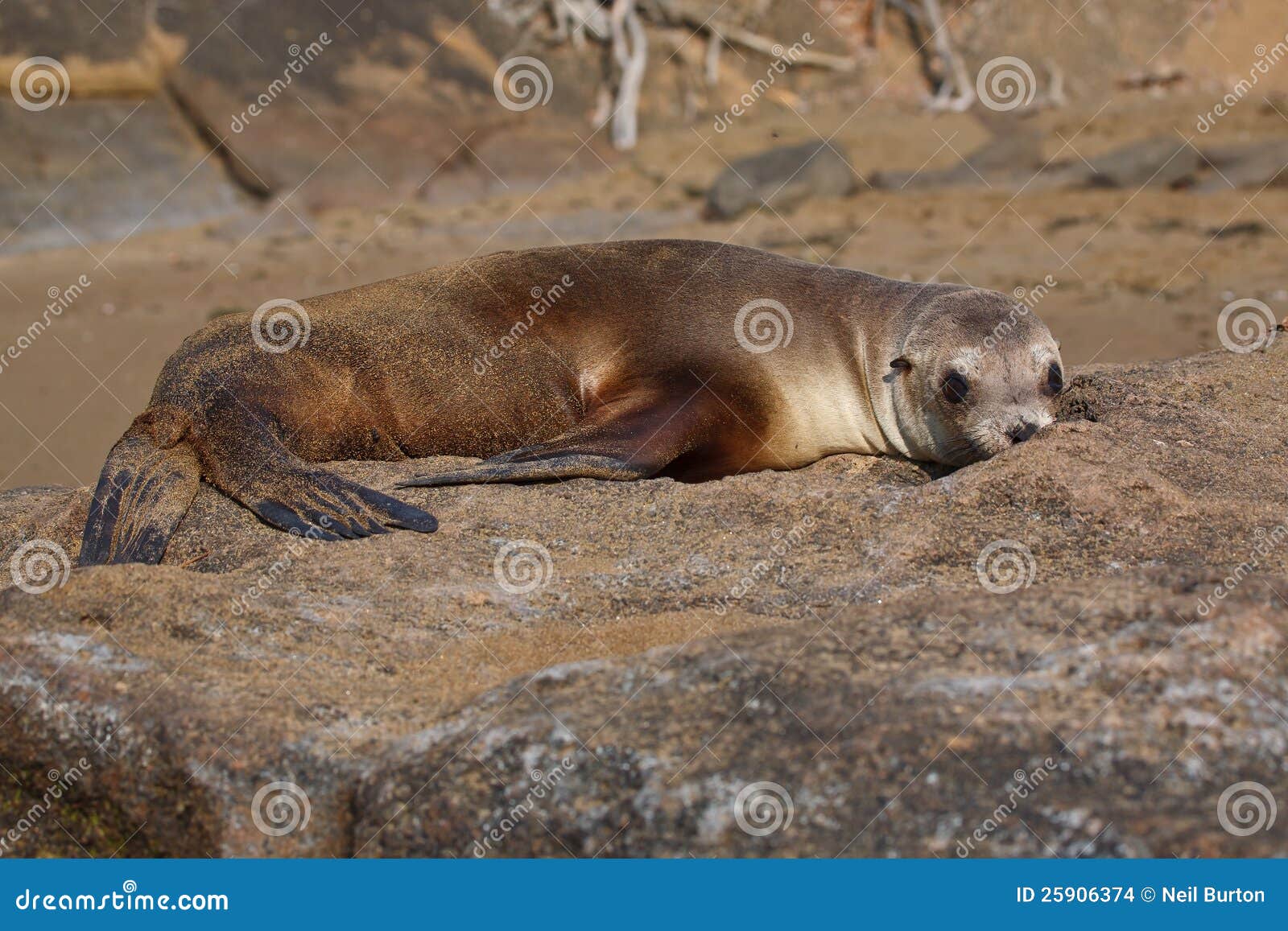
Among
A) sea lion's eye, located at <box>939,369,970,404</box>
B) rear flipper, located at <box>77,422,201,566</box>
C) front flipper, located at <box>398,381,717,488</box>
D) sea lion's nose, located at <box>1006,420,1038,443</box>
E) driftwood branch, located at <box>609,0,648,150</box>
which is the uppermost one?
driftwood branch, located at <box>609,0,648,150</box>

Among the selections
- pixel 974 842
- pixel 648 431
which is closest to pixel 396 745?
pixel 974 842

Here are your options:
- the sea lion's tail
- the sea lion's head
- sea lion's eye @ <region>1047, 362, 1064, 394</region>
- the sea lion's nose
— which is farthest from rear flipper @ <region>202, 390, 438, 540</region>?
sea lion's eye @ <region>1047, 362, 1064, 394</region>

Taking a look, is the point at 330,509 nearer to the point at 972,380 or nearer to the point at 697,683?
the point at 697,683

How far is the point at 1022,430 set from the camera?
476 cm

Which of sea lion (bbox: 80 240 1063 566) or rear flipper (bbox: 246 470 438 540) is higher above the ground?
sea lion (bbox: 80 240 1063 566)

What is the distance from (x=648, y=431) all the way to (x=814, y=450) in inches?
31.4

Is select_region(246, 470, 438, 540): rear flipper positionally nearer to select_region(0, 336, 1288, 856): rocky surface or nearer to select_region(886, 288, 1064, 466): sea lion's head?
select_region(0, 336, 1288, 856): rocky surface

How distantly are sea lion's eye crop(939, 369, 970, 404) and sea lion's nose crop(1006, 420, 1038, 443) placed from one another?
25 centimetres

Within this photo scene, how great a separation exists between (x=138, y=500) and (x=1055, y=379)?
11.0 ft

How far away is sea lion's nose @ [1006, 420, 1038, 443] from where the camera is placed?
4742 millimetres

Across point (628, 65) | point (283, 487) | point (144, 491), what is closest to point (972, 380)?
point (283, 487)

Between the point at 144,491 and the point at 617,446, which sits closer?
the point at 144,491

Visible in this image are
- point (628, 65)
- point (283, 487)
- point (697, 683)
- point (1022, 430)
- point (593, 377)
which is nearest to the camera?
point (697, 683)

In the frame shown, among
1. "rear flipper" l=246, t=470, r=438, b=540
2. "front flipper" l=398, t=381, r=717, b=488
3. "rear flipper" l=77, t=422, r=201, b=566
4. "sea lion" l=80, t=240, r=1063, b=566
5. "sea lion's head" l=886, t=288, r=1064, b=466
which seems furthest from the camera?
"sea lion's head" l=886, t=288, r=1064, b=466
